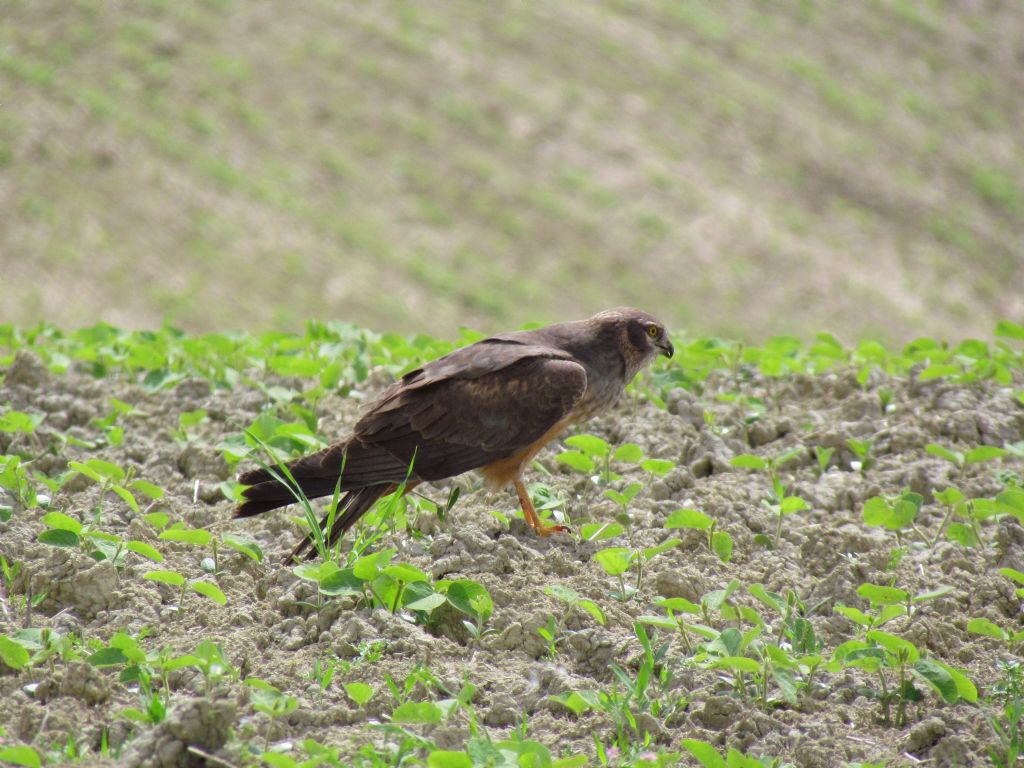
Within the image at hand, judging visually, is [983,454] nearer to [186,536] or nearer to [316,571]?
[316,571]

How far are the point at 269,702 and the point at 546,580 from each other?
1.32 m

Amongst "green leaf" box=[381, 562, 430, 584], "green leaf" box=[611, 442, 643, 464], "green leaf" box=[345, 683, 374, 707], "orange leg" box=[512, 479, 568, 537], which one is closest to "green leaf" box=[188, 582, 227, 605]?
"green leaf" box=[381, 562, 430, 584]

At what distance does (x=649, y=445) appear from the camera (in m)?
5.55

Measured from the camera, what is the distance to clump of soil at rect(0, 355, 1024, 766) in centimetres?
342

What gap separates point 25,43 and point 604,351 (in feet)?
47.1

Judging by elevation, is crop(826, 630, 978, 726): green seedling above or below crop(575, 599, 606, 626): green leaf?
above

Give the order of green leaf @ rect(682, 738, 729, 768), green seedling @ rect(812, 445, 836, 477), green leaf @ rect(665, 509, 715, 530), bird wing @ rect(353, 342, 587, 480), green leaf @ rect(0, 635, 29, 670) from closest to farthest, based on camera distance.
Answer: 1. green leaf @ rect(682, 738, 729, 768)
2. green leaf @ rect(0, 635, 29, 670)
3. green leaf @ rect(665, 509, 715, 530)
4. bird wing @ rect(353, 342, 587, 480)
5. green seedling @ rect(812, 445, 836, 477)

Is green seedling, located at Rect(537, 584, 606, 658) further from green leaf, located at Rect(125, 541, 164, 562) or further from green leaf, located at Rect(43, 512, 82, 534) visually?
green leaf, located at Rect(43, 512, 82, 534)

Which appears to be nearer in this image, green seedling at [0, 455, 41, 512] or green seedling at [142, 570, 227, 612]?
green seedling at [142, 570, 227, 612]

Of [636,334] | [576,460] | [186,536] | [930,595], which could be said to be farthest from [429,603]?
[636,334]

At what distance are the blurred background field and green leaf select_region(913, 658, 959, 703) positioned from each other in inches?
410

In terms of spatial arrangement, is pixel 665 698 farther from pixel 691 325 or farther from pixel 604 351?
pixel 691 325

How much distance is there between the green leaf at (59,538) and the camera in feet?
13.3

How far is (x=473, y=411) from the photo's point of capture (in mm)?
4875
